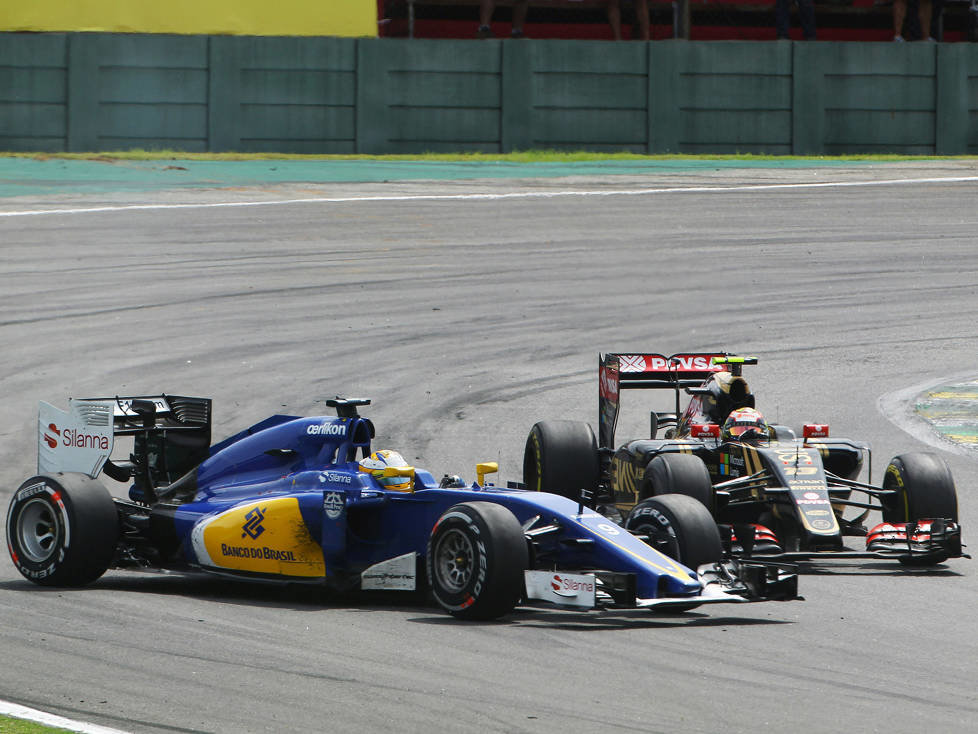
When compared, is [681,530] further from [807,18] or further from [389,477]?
[807,18]

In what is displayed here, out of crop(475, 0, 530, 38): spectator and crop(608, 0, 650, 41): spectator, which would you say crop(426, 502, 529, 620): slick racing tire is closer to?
crop(475, 0, 530, 38): spectator

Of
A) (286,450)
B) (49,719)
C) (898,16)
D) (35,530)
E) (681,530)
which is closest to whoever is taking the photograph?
(49,719)

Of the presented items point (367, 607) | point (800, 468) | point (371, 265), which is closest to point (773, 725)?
point (367, 607)

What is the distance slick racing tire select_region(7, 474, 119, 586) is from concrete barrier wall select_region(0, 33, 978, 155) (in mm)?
20897

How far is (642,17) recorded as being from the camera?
3256 cm

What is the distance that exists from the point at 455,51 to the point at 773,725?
25.6 meters

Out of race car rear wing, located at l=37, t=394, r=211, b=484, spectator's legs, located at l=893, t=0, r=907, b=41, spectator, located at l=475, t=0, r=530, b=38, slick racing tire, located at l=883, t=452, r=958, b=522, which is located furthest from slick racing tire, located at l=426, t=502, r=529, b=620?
spectator's legs, located at l=893, t=0, r=907, b=41

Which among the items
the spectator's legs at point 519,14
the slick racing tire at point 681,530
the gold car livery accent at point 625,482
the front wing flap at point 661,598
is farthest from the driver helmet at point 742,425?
the spectator's legs at point 519,14

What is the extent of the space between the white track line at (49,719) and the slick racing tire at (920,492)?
6.50 metres

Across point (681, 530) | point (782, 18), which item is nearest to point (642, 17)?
point (782, 18)

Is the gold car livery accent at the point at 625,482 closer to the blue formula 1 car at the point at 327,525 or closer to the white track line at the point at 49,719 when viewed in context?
the blue formula 1 car at the point at 327,525

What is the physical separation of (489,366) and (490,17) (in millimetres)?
15373

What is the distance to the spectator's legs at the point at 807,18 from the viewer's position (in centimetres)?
3275

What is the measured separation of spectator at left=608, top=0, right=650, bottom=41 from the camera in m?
32.4
